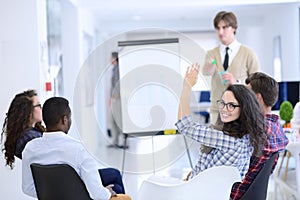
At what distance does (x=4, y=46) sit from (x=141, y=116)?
1181 millimetres

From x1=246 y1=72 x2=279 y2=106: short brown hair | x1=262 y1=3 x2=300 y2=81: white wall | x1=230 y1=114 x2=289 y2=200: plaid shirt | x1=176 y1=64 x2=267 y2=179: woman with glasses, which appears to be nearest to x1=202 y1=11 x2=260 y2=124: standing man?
x1=246 y1=72 x2=279 y2=106: short brown hair

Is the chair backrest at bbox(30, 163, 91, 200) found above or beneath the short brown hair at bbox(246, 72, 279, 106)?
beneath

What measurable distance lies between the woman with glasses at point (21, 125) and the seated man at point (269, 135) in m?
1.18

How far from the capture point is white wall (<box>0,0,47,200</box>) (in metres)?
3.34

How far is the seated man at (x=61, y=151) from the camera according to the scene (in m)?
2.07

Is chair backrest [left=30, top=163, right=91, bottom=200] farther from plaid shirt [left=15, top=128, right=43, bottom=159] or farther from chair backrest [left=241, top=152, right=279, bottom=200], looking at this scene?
chair backrest [left=241, top=152, right=279, bottom=200]

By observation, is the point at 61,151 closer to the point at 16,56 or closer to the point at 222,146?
the point at 222,146

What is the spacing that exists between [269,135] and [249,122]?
0.26 metres

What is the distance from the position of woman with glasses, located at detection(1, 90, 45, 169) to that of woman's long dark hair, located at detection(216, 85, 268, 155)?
1.13m

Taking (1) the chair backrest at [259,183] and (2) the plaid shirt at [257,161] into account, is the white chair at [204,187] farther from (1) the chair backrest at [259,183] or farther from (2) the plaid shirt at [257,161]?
(2) the plaid shirt at [257,161]

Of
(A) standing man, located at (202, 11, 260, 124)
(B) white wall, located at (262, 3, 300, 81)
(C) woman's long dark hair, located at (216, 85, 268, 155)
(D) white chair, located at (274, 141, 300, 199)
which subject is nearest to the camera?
(C) woman's long dark hair, located at (216, 85, 268, 155)

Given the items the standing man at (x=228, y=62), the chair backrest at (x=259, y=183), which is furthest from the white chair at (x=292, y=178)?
the chair backrest at (x=259, y=183)

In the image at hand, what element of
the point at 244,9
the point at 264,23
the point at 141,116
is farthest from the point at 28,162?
the point at 264,23

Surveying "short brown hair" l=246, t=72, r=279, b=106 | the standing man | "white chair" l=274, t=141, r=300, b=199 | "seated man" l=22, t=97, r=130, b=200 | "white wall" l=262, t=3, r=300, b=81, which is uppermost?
"white wall" l=262, t=3, r=300, b=81
